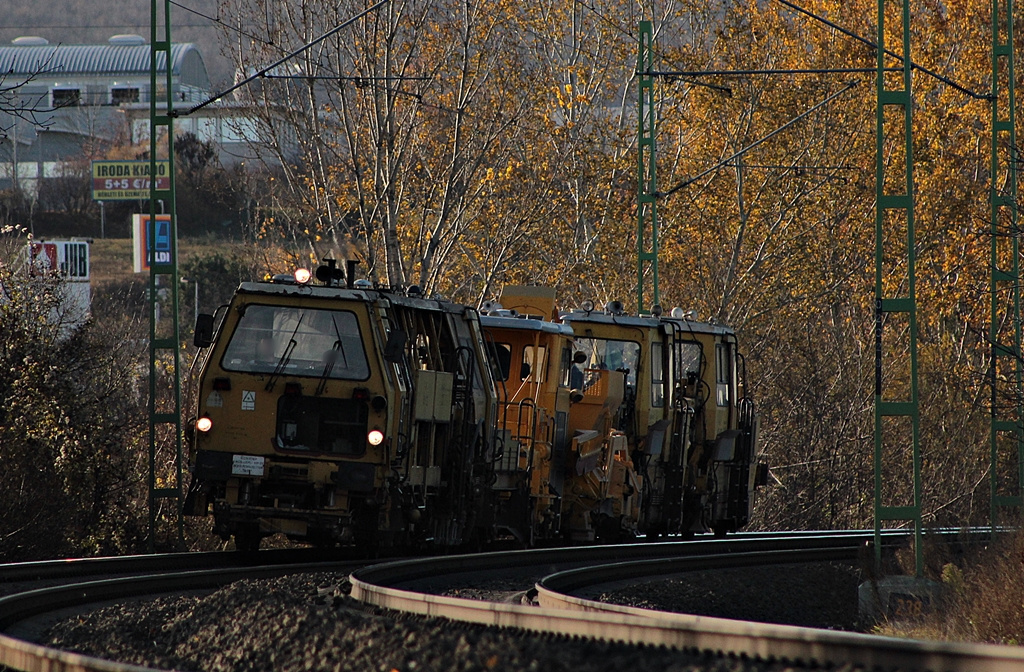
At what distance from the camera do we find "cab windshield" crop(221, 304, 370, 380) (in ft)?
50.7

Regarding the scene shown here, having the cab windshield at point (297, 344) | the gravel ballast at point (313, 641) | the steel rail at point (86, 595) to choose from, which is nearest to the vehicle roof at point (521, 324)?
the cab windshield at point (297, 344)

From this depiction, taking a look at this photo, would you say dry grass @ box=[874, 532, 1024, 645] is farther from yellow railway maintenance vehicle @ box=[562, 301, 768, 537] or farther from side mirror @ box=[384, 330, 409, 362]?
yellow railway maintenance vehicle @ box=[562, 301, 768, 537]

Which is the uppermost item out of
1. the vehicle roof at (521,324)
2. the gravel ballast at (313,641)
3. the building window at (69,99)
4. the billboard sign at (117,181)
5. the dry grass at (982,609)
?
the billboard sign at (117,181)

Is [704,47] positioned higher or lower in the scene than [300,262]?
higher

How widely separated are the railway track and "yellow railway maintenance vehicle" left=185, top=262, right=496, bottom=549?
0.59 meters

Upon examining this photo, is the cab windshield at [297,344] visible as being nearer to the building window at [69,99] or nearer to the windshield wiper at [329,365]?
the windshield wiper at [329,365]

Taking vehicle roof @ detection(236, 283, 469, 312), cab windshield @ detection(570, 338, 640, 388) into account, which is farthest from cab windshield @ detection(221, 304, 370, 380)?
cab windshield @ detection(570, 338, 640, 388)

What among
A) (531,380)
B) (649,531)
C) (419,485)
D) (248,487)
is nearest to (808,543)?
(649,531)

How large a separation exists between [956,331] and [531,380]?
21.5m

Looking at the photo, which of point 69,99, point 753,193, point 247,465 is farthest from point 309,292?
point 753,193

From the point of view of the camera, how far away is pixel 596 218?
38.4 meters

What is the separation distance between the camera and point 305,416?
50.5 feet

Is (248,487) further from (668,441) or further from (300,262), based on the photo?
(300,262)

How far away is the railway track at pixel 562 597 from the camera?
23.8 ft
